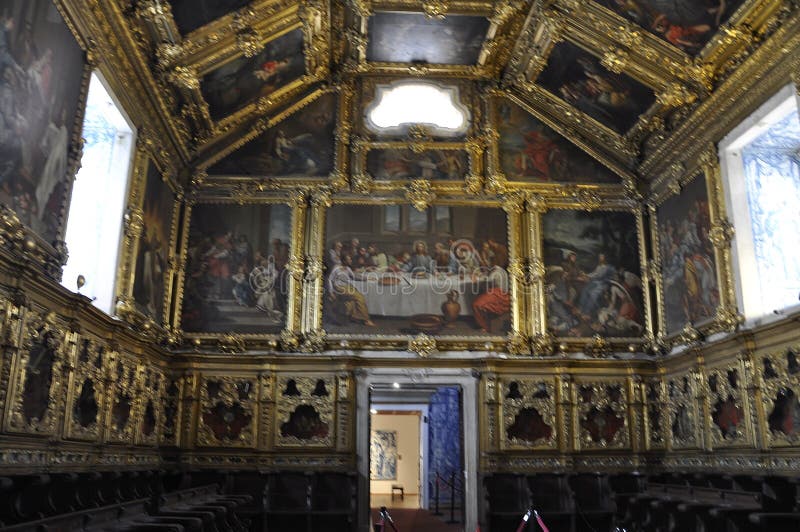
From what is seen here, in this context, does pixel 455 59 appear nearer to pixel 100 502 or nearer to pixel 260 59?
pixel 260 59

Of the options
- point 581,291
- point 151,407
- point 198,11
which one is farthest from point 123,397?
point 581,291

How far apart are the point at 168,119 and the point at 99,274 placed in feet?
11.4

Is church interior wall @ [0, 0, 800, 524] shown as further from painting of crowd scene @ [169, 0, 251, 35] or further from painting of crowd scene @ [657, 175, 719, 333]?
painting of crowd scene @ [169, 0, 251, 35]

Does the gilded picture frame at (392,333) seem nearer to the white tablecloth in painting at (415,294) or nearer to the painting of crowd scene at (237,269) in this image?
the white tablecloth in painting at (415,294)

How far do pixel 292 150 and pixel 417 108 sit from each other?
10.2 feet

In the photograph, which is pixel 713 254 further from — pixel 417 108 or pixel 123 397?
pixel 123 397

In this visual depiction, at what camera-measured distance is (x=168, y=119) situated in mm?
13547

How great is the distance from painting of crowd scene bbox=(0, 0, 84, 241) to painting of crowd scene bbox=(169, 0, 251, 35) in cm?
247

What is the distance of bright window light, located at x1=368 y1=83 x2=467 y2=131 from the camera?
16.3 meters

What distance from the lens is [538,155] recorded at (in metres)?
16.0

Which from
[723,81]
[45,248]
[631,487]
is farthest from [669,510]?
[45,248]

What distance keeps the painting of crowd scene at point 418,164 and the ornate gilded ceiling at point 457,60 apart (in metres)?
0.58

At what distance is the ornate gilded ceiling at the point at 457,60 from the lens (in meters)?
11.9

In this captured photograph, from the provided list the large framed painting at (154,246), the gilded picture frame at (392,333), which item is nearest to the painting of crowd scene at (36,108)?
the large framed painting at (154,246)
